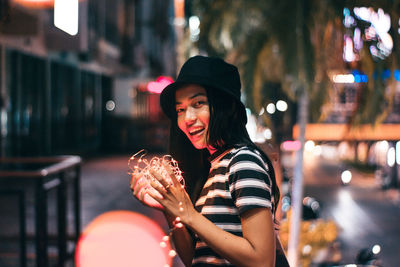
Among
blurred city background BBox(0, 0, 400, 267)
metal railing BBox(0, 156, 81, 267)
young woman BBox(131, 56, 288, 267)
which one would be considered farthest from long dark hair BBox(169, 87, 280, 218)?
metal railing BBox(0, 156, 81, 267)

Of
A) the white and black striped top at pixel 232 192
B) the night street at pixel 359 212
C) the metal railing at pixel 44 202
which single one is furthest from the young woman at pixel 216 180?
the night street at pixel 359 212

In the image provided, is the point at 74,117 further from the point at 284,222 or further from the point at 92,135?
the point at 284,222

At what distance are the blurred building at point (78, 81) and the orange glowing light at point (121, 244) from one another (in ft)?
8.12

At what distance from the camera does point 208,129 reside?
1525 millimetres

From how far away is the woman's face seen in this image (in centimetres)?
152

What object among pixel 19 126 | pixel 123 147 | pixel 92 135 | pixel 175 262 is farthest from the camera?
pixel 123 147

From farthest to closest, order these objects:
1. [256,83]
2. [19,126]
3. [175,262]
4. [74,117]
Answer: [74,117], [19,126], [175,262], [256,83]

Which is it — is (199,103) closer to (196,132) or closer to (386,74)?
(196,132)

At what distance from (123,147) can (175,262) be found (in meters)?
15.4

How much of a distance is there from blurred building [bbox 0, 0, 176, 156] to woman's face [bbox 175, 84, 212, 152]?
215 centimetres

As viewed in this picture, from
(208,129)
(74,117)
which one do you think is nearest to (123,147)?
(74,117)

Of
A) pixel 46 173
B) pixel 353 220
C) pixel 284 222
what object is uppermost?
pixel 46 173

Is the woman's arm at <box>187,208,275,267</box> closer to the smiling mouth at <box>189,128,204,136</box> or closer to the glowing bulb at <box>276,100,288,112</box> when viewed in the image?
the smiling mouth at <box>189,128,204,136</box>

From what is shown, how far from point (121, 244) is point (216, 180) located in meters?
4.49
